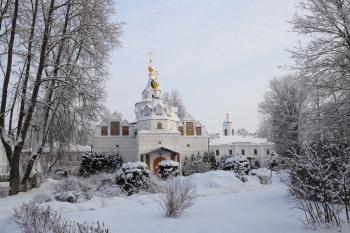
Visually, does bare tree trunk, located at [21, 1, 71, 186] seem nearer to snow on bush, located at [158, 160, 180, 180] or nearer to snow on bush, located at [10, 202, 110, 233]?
snow on bush, located at [158, 160, 180, 180]

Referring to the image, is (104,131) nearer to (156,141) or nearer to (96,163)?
(156,141)

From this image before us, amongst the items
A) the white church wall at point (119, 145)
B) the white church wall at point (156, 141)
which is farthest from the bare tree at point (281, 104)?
the white church wall at point (119, 145)

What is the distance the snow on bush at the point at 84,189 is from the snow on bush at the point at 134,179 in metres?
0.36

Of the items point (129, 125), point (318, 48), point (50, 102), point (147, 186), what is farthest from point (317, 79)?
point (129, 125)

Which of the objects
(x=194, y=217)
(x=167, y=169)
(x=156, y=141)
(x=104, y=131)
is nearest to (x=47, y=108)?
(x=167, y=169)

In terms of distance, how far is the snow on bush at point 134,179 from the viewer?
15.6 meters

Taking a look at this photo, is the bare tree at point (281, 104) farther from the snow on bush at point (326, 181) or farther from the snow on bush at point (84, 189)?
the snow on bush at point (326, 181)

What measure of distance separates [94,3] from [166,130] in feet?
93.4

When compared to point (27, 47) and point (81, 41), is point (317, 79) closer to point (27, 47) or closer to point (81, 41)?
point (81, 41)

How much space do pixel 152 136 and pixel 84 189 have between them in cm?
3037

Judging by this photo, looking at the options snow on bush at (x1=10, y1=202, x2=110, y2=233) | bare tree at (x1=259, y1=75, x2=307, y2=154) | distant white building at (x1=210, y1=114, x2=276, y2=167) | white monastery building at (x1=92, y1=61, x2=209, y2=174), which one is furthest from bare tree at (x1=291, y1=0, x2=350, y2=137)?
distant white building at (x1=210, y1=114, x2=276, y2=167)

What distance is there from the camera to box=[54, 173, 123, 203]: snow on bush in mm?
12906

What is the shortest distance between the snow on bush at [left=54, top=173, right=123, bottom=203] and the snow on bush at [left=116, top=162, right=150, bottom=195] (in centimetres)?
36

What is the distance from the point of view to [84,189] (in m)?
14.3
